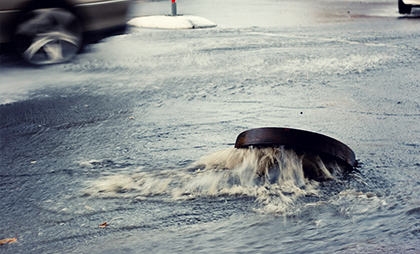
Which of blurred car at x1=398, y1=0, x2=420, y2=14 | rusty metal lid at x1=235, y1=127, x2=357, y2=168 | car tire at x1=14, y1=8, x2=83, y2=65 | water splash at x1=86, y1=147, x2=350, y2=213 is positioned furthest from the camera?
blurred car at x1=398, y1=0, x2=420, y2=14

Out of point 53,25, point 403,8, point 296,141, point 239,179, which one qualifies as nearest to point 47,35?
point 53,25

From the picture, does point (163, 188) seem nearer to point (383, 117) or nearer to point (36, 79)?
point (383, 117)

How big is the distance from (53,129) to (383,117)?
9.69ft

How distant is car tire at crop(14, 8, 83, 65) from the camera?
716cm

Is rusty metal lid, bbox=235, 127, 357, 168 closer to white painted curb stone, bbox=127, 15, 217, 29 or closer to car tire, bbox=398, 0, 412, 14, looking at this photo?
white painted curb stone, bbox=127, 15, 217, 29

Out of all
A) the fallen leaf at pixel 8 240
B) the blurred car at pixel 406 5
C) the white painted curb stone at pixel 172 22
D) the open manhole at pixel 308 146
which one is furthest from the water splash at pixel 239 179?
the blurred car at pixel 406 5

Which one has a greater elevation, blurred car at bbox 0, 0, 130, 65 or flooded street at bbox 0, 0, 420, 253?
blurred car at bbox 0, 0, 130, 65

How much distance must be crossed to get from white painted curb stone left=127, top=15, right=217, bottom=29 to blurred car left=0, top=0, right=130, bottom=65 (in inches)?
107

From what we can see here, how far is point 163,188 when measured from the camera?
3318 mm

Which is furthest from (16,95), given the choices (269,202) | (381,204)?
(381,204)

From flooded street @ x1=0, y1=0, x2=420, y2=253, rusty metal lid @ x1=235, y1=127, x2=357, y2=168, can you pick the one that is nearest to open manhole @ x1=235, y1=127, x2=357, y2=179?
rusty metal lid @ x1=235, y1=127, x2=357, y2=168

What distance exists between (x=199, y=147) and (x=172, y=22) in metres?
7.45

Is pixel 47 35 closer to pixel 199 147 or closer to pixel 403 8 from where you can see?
pixel 199 147

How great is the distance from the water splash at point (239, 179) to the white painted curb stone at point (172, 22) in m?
7.63
